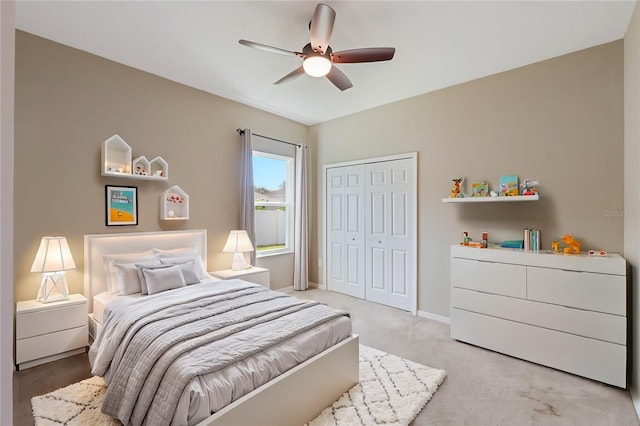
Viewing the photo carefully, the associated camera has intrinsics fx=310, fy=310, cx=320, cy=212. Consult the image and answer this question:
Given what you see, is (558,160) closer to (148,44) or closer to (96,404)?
(148,44)

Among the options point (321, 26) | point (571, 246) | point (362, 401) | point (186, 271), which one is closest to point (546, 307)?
point (571, 246)

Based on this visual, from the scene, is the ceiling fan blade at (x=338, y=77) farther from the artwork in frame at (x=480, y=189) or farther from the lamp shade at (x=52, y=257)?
the lamp shade at (x=52, y=257)

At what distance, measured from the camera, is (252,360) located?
174cm

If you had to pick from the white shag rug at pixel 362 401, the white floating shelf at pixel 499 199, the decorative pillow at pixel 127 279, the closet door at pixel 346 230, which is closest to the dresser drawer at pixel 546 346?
the white shag rug at pixel 362 401

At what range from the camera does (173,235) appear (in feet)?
11.6

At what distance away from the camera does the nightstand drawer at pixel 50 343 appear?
2.46m

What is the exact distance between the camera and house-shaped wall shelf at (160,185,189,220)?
347 centimetres

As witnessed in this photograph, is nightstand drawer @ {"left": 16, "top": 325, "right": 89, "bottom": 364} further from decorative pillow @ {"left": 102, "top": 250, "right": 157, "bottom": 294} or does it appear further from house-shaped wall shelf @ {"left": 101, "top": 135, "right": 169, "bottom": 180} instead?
house-shaped wall shelf @ {"left": 101, "top": 135, "right": 169, "bottom": 180}

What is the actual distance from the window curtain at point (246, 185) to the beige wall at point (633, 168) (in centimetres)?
378

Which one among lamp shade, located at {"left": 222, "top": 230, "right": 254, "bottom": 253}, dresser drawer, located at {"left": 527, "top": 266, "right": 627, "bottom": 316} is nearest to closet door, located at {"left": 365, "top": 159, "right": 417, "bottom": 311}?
dresser drawer, located at {"left": 527, "top": 266, "right": 627, "bottom": 316}

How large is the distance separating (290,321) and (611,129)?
320 cm

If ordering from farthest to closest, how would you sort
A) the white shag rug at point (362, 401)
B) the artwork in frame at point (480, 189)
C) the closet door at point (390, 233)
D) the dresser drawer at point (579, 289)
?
the closet door at point (390, 233) → the artwork in frame at point (480, 189) → the dresser drawer at point (579, 289) → the white shag rug at point (362, 401)

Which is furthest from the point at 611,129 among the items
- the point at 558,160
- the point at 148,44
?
the point at 148,44

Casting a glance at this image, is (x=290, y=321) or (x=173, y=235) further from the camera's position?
(x=173, y=235)
